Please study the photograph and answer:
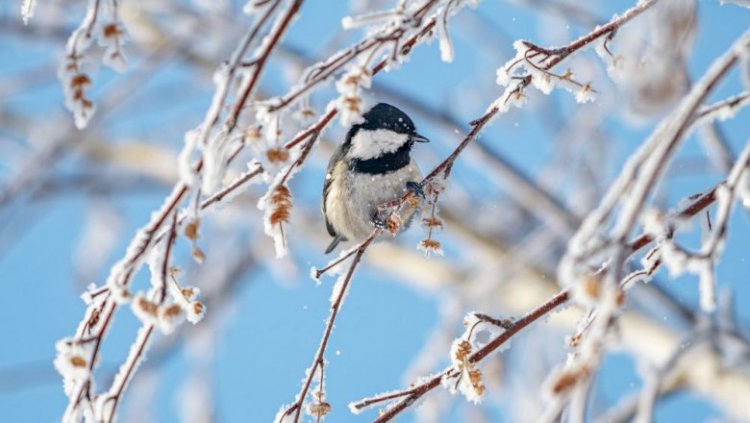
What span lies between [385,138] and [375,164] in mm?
73

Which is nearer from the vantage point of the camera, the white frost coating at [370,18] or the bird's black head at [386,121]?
the white frost coating at [370,18]

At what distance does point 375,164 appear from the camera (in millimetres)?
2248

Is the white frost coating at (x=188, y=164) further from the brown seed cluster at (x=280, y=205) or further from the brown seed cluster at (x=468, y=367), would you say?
the brown seed cluster at (x=468, y=367)

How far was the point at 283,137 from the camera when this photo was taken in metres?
1.03

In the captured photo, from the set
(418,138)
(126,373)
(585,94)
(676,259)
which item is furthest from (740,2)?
(418,138)

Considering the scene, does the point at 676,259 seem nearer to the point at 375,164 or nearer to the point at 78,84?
the point at 78,84

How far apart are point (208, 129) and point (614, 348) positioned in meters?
0.46

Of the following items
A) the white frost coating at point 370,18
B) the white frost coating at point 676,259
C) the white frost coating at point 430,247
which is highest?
the white frost coating at point 370,18

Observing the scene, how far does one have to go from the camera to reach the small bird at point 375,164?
2229 millimetres

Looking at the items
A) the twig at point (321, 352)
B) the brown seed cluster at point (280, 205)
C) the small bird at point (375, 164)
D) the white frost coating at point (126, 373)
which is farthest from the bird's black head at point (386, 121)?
the white frost coating at point (126, 373)

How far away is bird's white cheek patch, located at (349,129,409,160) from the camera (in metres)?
2.23

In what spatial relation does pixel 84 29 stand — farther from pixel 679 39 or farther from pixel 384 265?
pixel 384 265

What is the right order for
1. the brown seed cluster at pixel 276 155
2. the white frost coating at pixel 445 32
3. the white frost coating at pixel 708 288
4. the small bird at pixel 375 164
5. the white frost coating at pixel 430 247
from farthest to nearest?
the small bird at pixel 375 164 → the white frost coating at pixel 430 247 → the white frost coating at pixel 445 32 → the brown seed cluster at pixel 276 155 → the white frost coating at pixel 708 288

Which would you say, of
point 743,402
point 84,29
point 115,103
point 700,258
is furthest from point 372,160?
point 743,402
